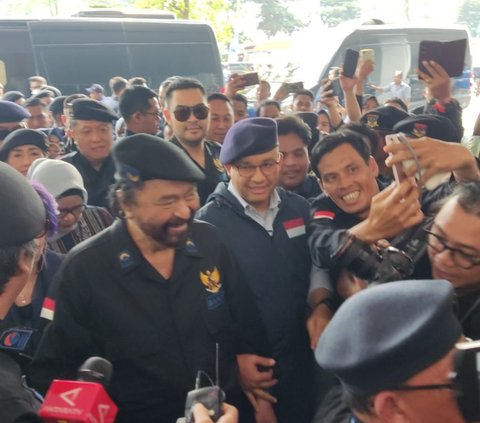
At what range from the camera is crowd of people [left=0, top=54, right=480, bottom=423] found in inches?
57.9

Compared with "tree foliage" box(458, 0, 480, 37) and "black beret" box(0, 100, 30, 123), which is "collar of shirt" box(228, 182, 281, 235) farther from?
"tree foliage" box(458, 0, 480, 37)

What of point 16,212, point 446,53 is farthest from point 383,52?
point 16,212

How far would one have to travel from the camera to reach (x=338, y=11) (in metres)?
38.0

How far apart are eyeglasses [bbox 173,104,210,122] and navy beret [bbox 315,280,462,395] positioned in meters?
2.93

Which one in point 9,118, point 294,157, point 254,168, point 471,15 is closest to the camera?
point 254,168

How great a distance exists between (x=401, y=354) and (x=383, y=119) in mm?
2990

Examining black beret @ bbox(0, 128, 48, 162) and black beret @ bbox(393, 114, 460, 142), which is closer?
black beret @ bbox(393, 114, 460, 142)

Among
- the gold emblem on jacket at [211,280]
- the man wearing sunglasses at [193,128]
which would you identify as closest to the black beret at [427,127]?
the man wearing sunglasses at [193,128]

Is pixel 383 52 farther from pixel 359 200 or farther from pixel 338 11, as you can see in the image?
pixel 338 11

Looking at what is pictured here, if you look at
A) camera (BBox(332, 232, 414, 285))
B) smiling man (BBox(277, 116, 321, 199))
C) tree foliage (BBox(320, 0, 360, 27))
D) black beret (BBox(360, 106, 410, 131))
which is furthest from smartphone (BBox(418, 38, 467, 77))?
tree foliage (BBox(320, 0, 360, 27))

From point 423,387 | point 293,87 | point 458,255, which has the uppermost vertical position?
point 423,387

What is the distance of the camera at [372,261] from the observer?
6.95 ft

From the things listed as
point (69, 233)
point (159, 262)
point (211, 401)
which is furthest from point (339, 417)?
point (69, 233)

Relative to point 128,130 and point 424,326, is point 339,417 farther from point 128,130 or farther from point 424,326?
point 128,130
